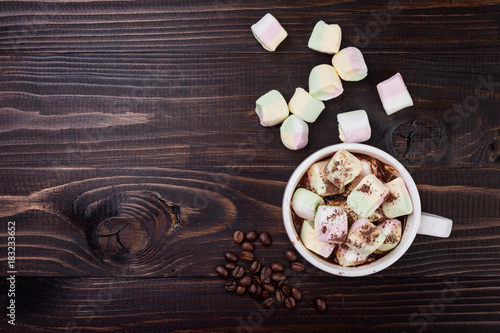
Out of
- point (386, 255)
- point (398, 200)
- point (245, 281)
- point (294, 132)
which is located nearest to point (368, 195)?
point (398, 200)

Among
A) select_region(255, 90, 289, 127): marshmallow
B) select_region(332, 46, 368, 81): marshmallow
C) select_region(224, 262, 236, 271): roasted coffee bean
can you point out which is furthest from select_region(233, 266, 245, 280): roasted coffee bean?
select_region(332, 46, 368, 81): marshmallow

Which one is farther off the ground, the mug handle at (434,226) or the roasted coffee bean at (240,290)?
the mug handle at (434,226)

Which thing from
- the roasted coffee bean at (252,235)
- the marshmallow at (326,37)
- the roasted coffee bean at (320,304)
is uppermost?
the marshmallow at (326,37)

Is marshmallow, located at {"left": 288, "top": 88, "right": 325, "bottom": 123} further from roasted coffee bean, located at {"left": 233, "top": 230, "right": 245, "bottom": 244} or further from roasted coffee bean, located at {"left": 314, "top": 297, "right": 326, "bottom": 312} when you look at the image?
roasted coffee bean, located at {"left": 314, "top": 297, "right": 326, "bottom": 312}

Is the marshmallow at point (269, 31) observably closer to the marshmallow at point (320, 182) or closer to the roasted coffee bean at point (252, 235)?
the marshmallow at point (320, 182)

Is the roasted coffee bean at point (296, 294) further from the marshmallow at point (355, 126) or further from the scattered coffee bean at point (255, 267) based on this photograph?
the marshmallow at point (355, 126)

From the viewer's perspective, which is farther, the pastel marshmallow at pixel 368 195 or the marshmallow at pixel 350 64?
the marshmallow at pixel 350 64

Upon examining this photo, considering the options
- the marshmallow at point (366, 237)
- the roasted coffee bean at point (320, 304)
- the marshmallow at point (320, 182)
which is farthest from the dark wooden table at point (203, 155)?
the marshmallow at point (366, 237)

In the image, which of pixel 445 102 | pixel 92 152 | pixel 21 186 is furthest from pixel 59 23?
pixel 445 102

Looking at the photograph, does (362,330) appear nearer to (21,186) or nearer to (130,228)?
(130,228)
